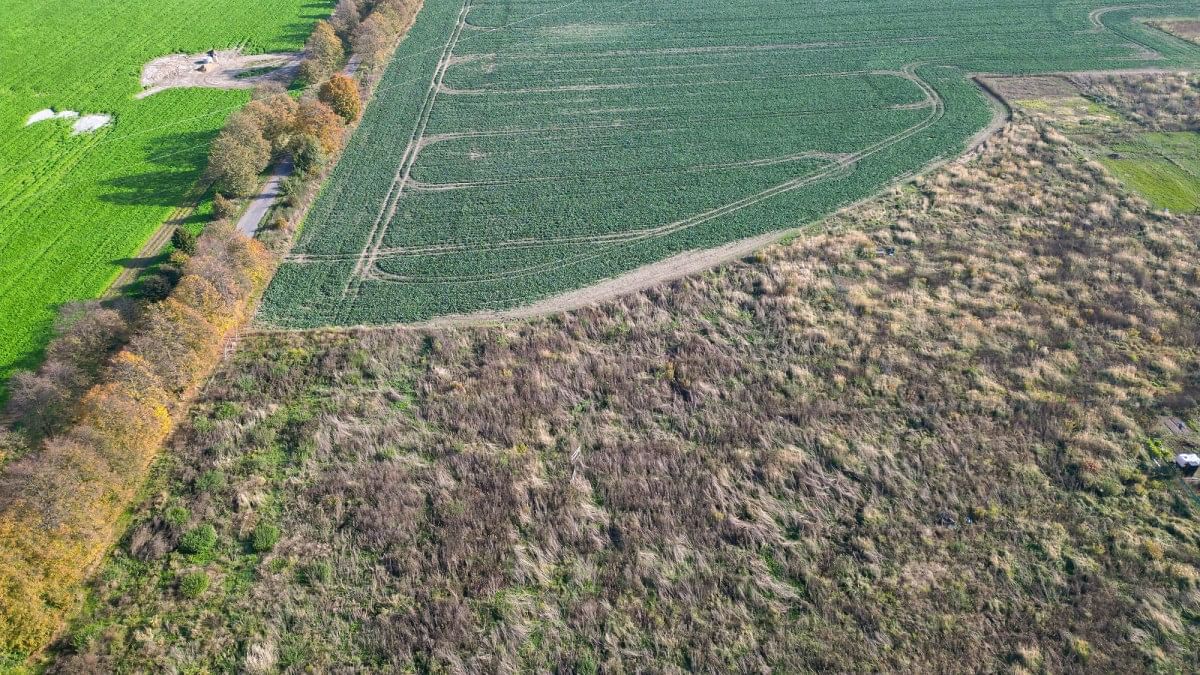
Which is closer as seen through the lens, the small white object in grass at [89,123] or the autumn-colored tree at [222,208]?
the autumn-colored tree at [222,208]

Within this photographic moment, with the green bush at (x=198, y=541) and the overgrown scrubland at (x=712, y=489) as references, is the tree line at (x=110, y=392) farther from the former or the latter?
the green bush at (x=198, y=541)

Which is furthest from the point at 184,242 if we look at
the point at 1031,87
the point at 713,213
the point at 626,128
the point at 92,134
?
the point at 1031,87

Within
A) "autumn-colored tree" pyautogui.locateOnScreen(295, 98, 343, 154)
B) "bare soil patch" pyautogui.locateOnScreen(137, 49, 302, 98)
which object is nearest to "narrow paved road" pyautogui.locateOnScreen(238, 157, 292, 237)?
"autumn-colored tree" pyautogui.locateOnScreen(295, 98, 343, 154)

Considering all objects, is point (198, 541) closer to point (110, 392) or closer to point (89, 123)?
point (110, 392)

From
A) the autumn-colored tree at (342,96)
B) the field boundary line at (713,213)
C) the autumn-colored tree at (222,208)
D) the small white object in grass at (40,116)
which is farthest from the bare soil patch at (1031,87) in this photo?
the small white object in grass at (40,116)

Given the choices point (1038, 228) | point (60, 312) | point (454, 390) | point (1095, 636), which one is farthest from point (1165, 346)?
point (60, 312)

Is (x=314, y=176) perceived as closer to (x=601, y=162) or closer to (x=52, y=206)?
(x=52, y=206)
